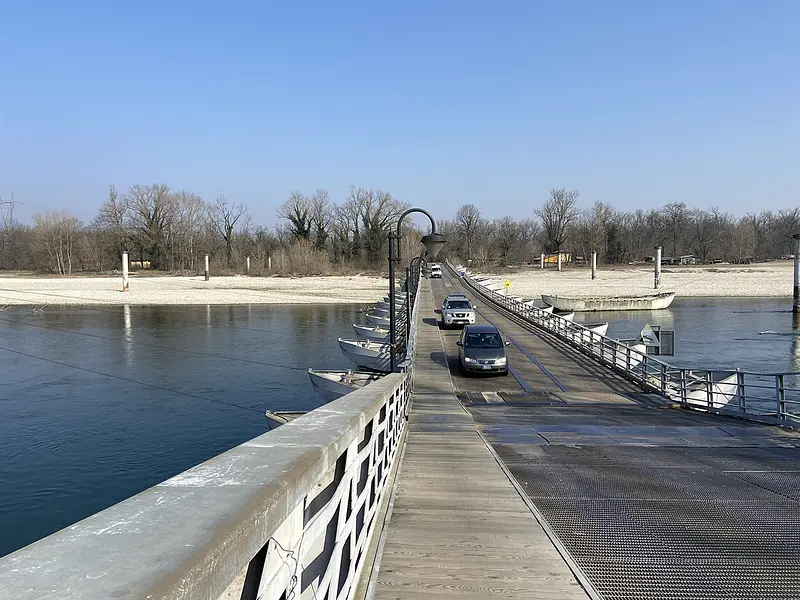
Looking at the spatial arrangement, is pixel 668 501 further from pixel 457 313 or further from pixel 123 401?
pixel 457 313

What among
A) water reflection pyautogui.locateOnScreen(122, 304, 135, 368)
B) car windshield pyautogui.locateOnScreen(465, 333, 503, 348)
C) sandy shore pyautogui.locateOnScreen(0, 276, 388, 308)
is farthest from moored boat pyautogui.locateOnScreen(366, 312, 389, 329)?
sandy shore pyautogui.locateOnScreen(0, 276, 388, 308)

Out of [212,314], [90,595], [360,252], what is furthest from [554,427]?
[360,252]

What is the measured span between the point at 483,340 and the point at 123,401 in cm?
1369

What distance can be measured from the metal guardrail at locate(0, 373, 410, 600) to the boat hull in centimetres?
6970

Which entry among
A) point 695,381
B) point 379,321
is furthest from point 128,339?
point 695,381

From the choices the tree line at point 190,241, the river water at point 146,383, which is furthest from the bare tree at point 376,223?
the river water at point 146,383

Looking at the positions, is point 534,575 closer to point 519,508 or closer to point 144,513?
point 519,508

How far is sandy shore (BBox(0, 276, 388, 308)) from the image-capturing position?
248ft

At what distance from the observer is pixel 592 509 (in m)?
7.50

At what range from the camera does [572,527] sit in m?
6.80

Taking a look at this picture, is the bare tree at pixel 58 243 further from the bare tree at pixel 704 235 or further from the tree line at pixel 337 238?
the bare tree at pixel 704 235

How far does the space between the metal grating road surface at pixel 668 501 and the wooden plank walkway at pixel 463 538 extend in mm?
349

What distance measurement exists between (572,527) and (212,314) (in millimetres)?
57738

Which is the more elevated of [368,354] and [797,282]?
[797,282]
